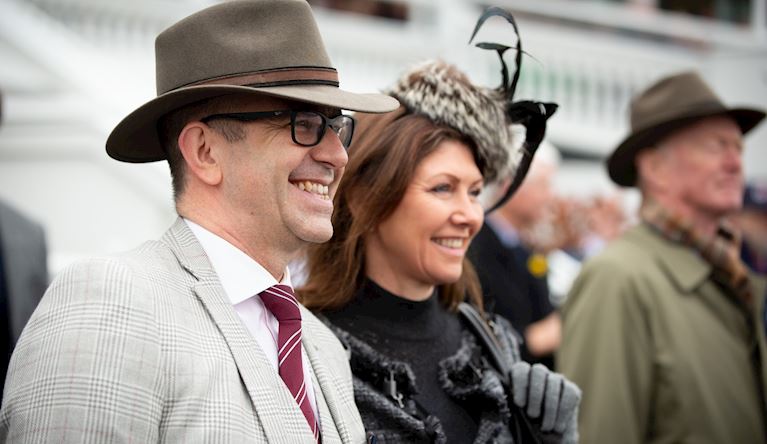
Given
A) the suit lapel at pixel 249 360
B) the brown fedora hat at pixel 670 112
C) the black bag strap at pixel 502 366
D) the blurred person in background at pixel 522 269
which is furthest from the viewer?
the blurred person in background at pixel 522 269

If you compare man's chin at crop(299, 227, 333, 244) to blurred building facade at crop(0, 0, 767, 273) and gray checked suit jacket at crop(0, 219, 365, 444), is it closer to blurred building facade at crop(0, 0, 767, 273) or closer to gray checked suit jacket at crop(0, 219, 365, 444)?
gray checked suit jacket at crop(0, 219, 365, 444)

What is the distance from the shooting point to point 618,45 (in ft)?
43.3

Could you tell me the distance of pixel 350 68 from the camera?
34.7 feet

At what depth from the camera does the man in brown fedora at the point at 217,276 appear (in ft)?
6.00

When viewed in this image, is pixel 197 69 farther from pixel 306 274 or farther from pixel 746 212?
pixel 746 212

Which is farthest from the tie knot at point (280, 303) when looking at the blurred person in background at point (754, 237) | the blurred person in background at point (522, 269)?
the blurred person in background at point (754, 237)

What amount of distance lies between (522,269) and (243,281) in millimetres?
3244

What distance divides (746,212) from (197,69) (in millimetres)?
6355

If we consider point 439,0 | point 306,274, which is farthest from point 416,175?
point 439,0

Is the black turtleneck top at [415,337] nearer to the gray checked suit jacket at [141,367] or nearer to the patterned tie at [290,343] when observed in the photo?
the patterned tie at [290,343]

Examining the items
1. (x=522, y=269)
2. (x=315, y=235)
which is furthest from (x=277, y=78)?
(x=522, y=269)

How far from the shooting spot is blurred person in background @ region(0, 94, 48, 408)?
3.59 m

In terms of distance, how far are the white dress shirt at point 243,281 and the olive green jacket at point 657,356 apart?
210 centimetres

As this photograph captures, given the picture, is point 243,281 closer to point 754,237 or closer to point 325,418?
point 325,418
